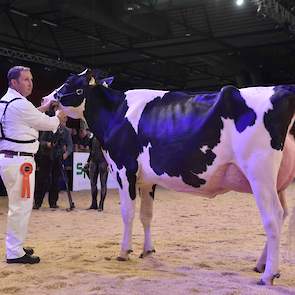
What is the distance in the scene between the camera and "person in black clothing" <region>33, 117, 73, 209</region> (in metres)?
10.2

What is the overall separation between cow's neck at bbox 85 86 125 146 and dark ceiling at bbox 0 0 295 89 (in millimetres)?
6097

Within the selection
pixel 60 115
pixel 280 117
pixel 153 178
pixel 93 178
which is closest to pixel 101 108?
pixel 60 115

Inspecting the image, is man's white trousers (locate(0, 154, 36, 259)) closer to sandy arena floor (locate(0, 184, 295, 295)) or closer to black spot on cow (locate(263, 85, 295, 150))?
sandy arena floor (locate(0, 184, 295, 295))

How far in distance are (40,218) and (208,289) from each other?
5326mm

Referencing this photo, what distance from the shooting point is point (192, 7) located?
Result: 13.1 meters

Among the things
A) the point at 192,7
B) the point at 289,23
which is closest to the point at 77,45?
the point at 192,7

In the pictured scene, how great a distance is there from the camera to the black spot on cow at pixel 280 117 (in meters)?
4.02

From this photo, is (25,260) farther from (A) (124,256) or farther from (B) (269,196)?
(B) (269,196)

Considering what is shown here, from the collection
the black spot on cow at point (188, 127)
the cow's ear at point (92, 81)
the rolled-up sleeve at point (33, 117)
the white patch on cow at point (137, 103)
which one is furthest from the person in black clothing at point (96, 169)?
the black spot on cow at point (188, 127)

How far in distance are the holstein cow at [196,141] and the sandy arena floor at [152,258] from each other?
0.99 ft

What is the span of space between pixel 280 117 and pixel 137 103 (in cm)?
A: 154

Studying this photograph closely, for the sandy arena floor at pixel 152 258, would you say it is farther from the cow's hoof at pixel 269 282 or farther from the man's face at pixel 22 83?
the man's face at pixel 22 83

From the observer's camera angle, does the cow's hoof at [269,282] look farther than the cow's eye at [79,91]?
No

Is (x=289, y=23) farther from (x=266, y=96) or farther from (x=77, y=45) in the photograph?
(x=266, y=96)
